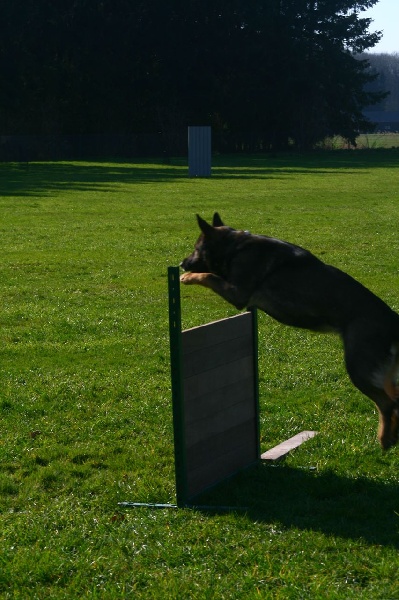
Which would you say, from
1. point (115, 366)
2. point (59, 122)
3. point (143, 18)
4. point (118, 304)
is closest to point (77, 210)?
point (118, 304)

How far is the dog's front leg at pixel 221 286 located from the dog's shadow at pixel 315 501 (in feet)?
3.41

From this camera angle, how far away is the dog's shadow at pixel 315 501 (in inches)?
207

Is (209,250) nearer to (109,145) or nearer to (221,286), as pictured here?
(221,286)

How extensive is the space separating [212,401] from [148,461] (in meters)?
0.78

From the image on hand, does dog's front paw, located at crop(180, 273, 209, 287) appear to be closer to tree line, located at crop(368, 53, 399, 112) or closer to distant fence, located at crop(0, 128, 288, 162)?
distant fence, located at crop(0, 128, 288, 162)

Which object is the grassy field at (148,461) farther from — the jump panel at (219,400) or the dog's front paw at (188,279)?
the dog's front paw at (188,279)

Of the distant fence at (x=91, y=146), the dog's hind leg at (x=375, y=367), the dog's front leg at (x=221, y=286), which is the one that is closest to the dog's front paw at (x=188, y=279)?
the dog's front leg at (x=221, y=286)

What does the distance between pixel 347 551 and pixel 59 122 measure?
60620mm

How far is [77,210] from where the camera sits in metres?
24.8

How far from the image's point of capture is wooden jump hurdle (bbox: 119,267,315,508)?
564 cm

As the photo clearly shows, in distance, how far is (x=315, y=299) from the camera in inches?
233

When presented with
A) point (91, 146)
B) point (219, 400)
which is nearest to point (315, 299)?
point (219, 400)

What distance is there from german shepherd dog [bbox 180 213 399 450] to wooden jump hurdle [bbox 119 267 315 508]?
0.28 metres

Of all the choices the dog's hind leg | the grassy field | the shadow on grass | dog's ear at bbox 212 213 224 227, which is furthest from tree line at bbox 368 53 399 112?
the dog's hind leg
